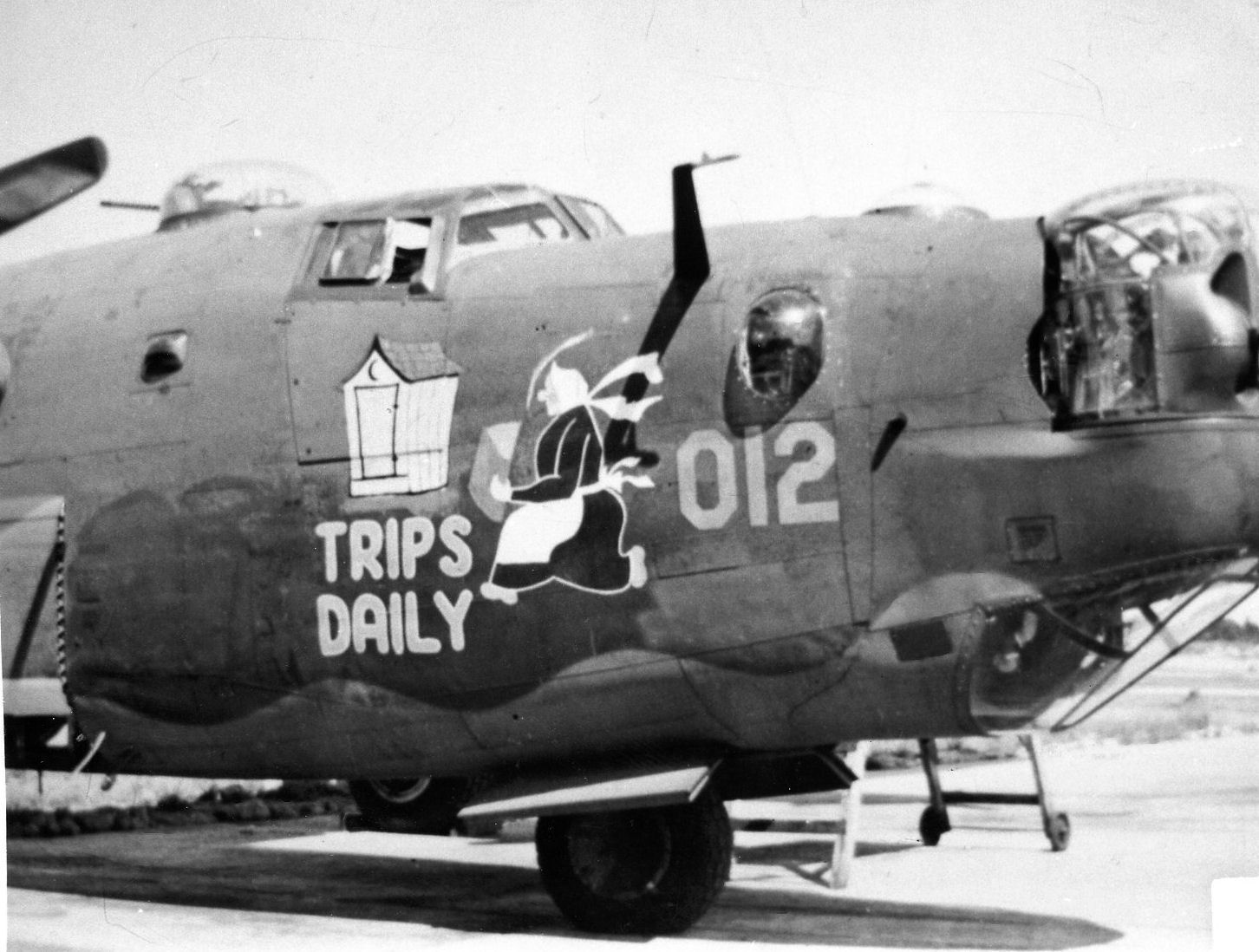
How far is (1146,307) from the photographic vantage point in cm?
719

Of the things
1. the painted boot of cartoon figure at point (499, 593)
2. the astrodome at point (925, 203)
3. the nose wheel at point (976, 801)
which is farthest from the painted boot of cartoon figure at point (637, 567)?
the nose wheel at point (976, 801)

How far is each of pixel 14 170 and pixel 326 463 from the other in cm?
217

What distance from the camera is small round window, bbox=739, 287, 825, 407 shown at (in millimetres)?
7695

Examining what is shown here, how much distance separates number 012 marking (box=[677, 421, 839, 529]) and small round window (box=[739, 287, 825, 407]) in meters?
0.21

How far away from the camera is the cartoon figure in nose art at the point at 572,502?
7941mm

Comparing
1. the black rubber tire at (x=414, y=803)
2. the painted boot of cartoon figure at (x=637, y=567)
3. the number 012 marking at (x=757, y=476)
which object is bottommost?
the black rubber tire at (x=414, y=803)

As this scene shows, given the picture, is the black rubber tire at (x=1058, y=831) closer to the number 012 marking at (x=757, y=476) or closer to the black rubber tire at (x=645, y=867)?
the black rubber tire at (x=645, y=867)

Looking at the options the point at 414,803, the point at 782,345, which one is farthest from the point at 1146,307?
the point at 414,803

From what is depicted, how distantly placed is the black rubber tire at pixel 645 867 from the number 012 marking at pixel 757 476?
1.61 metres

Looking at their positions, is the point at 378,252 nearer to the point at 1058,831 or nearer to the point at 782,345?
→ the point at 782,345

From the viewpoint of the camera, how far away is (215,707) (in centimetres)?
880

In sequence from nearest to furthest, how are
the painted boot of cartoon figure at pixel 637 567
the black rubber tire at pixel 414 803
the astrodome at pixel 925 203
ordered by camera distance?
the painted boot of cartoon figure at pixel 637 567 < the black rubber tire at pixel 414 803 < the astrodome at pixel 925 203

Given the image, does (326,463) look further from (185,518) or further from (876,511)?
(876,511)

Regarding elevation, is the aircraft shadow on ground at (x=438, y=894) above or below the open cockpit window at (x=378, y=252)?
below
